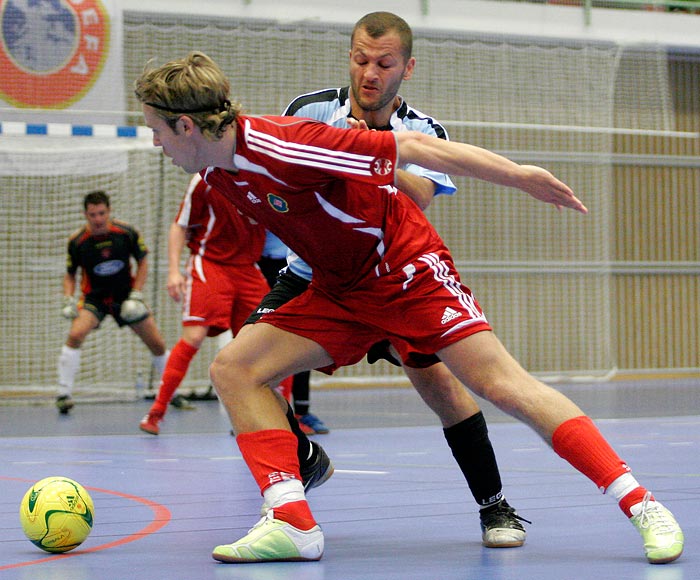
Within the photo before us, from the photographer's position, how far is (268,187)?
130 inches

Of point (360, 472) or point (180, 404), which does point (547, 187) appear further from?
point (180, 404)

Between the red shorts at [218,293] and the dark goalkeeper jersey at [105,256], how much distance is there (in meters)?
2.53

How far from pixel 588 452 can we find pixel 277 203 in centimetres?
114

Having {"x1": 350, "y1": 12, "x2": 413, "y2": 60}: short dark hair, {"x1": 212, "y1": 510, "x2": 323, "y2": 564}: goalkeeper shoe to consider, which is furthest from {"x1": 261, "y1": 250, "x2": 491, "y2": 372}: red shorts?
{"x1": 350, "y1": 12, "x2": 413, "y2": 60}: short dark hair

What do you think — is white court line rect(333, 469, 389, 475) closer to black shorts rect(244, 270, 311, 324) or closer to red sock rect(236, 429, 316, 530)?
black shorts rect(244, 270, 311, 324)

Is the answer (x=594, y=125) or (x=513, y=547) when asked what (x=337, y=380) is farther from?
(x=513, y=547)

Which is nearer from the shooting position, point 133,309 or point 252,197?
point 252,197

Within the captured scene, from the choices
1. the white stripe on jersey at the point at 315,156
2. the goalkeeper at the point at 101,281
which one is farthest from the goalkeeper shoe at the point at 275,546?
the goalkeeper at the point at 101,281

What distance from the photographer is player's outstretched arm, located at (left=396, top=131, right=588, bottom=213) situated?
3205 mm

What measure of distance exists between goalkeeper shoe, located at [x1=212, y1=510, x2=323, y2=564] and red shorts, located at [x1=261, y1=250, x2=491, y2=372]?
0.57m

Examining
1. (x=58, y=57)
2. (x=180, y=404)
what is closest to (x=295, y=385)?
(x=180, y=404)

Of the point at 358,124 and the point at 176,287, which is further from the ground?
the point at 358,124

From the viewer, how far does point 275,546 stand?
3.39 metres

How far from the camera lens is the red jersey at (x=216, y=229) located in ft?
26.3
